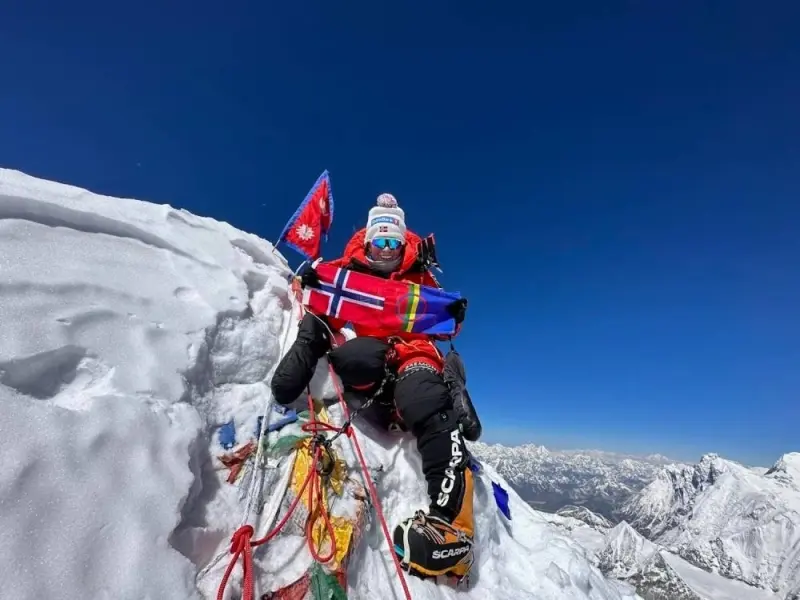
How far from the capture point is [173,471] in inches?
113

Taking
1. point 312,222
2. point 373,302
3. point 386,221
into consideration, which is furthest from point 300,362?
point 312,222

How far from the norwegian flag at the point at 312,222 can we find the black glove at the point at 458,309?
115 inches

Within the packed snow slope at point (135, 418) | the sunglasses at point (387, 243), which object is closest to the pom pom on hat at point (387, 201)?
the sunglasses at point (387, 243)

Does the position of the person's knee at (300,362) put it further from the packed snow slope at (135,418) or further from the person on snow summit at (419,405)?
the packed snow slope at (135,418)

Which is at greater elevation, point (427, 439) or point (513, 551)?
point (427, 439)

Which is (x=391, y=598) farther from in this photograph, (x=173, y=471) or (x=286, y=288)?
(x=286, y=288)

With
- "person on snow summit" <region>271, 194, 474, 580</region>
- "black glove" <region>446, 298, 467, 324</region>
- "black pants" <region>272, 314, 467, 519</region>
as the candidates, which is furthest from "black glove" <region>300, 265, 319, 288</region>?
"black glove" <region>446, 298, 467, 324</region>

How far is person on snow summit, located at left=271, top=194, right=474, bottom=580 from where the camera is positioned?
3.79 meters

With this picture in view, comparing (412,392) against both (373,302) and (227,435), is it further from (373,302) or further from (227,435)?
(227,435)

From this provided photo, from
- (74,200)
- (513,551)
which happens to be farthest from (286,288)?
(513,551)

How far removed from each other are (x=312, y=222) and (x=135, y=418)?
5191mm

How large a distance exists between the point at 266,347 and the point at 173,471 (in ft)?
6.75

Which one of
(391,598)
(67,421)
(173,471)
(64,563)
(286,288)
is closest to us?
(64,563)

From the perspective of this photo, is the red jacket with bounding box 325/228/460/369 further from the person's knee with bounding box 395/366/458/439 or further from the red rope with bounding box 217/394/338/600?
the red rope with bounding box 217/394/338/600
